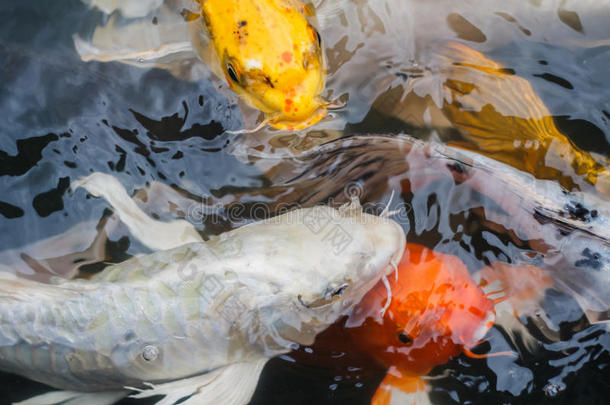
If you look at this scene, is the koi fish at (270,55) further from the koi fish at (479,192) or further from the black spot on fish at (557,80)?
the black spot on fish at (557,80)

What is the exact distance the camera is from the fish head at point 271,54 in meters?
2.79

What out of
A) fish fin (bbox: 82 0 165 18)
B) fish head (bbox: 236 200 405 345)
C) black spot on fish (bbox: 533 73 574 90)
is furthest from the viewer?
fish fin (bbox: 82 0 165 18)

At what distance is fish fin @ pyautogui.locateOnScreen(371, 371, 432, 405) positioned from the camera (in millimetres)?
3057

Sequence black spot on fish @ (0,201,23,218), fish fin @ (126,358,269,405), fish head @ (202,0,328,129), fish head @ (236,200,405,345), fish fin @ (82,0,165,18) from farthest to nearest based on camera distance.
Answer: fish fin @ (82,0,165,18), black spot on fish @ (0,201,23,218), fish fin @ (126,358,269,405), fish head @ (202,0,328,129), fish head @ (236,200,405,345)

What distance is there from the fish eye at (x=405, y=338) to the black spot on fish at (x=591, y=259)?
1047mm

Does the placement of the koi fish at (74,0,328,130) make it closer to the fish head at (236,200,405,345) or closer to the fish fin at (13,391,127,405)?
the fish head at (236,200,405,345)

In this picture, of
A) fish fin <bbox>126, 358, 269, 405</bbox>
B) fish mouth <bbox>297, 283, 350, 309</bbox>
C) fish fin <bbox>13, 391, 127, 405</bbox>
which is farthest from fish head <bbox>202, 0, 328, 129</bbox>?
fish fin <bbox>13, 391, 127, 405</bbox>

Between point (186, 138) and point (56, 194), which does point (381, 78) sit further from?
point (56, 194)

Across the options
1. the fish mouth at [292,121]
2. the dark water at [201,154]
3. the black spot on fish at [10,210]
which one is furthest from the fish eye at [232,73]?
the black spot on fish at [10,210]

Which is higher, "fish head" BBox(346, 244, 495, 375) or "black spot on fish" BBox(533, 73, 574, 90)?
"black spot on fish" BBox(533, 73, 574, 90)

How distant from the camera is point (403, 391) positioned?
307 centimetres

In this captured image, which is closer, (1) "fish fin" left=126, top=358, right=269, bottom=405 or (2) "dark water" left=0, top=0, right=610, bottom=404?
(1) "fish fin" left=126, top=358, right=269, bottom=405

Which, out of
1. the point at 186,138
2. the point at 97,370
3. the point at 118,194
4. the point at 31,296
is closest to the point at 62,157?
the point at 118,194

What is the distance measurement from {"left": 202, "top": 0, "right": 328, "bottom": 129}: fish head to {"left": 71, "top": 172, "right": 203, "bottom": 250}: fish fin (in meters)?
0.84
